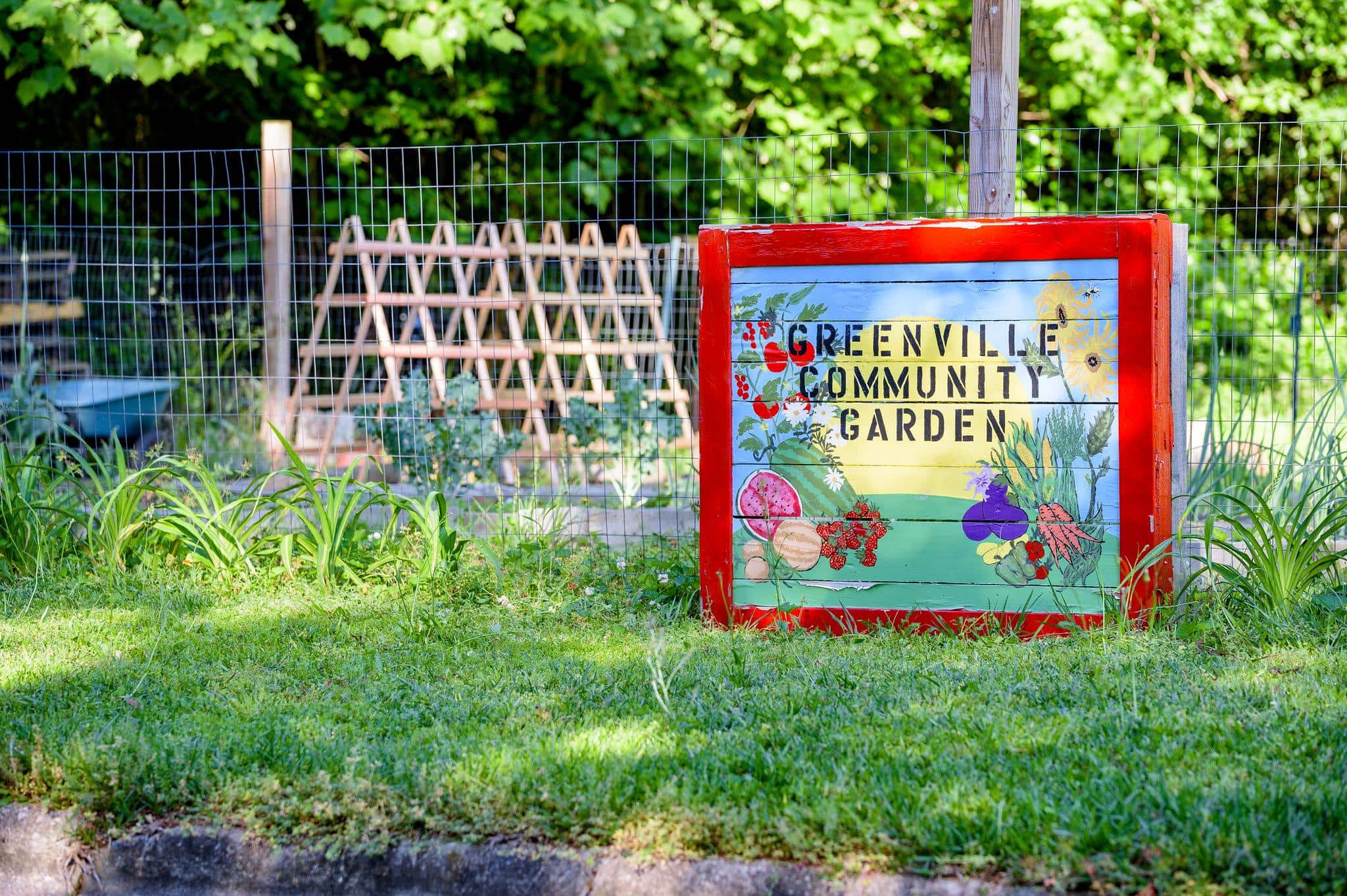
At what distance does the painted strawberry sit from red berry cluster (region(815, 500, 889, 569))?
533 millimetres

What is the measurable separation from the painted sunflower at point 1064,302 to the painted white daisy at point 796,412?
0.81 meters

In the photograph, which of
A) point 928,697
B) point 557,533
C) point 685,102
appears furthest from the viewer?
point 685,102

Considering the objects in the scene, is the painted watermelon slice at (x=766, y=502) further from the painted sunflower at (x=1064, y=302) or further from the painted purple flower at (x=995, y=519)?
the painted sunflower at (x=1064, y=302)

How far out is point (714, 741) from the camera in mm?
2893

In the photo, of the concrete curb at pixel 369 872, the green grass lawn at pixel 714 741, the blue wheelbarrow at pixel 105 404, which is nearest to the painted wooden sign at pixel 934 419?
the green grass lawn at pixel 714 741

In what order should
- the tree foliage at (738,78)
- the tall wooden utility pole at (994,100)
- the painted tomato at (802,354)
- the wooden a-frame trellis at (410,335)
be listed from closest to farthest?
1. the painted tomato at (802,354)
2. the tall wooden utility pole at (994,100)
3. the wooden a-frame trellis at (410,335)
4. the tree foliage at (738,78)

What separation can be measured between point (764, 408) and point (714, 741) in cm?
148

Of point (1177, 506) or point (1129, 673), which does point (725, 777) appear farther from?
point (1177, 506)

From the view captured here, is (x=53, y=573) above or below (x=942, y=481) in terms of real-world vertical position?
below

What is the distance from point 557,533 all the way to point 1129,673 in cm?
251

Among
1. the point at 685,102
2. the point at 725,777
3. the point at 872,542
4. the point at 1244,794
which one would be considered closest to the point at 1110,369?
the point at 872,542

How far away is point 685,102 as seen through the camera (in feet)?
32.2

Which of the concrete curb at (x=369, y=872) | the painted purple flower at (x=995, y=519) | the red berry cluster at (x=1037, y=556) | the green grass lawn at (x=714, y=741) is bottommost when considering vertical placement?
the concrete curb at (x=369, y=872)

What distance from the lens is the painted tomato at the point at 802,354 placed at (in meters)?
4.05
